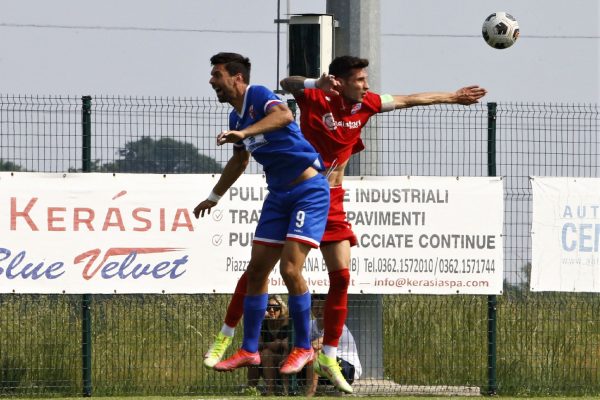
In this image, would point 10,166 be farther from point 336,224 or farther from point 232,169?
point 336,224

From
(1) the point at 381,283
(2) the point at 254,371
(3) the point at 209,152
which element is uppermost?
(3) the point at 209,152

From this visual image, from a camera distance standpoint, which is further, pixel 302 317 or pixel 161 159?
pixel 161 159

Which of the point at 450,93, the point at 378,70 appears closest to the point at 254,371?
the point at 378,70

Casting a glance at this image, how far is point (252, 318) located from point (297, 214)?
38.5 inches

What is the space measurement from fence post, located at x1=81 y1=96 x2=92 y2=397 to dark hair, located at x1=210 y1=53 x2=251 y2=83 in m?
4.45

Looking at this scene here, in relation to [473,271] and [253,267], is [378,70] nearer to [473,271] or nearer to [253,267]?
[473,271]

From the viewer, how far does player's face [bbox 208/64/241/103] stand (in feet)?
34.9

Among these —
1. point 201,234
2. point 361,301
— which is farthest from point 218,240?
point 361,301

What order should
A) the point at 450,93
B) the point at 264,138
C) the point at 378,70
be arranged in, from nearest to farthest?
1. the point at 264,138
2. the point at 450,93
3. the point at 378,70

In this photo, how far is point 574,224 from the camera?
1552 centimetres

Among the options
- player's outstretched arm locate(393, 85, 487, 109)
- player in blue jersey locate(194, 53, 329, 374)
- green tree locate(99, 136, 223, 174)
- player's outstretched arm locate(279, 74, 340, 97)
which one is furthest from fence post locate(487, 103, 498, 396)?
player in blue jersey locate(194, 53, 329, 374)

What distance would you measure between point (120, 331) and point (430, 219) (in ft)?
11.4

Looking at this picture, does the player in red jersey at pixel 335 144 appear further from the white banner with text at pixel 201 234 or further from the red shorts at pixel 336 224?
the white banner with text at pixel 201 234

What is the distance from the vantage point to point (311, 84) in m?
11.0
